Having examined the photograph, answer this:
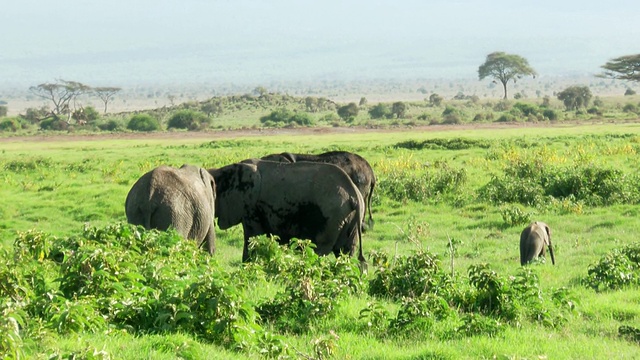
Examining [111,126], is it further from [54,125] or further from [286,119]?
[286,119]

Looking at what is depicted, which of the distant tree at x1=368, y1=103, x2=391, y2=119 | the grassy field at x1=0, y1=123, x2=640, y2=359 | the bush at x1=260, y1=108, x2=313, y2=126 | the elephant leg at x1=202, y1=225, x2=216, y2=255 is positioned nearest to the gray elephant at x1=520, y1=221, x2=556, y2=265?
the grassy field at x1=0, y1=123, x2=640, y2=359

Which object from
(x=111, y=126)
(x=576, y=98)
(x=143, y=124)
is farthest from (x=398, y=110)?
(x=111, y=126)

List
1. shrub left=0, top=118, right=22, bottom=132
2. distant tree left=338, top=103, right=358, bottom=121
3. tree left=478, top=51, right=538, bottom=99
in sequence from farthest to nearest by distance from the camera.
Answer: tree left=478, top=51, right=538, bottom=99 → distant tree left=338, top=103, right=358, bottom=121 → shrub left=0, top=118, right=22, bottom=132

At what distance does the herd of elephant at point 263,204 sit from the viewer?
37.9 feet

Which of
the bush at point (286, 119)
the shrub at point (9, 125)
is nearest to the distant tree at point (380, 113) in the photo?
the bush at point (286, 119)

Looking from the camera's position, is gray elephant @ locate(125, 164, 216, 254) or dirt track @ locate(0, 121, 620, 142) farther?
dirt track @ locate(0, 121, 620, 142)

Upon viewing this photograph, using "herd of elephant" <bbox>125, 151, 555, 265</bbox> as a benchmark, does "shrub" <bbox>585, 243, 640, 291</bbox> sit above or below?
below

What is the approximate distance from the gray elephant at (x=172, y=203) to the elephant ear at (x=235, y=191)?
924mm

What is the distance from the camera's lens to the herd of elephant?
11.6 metres

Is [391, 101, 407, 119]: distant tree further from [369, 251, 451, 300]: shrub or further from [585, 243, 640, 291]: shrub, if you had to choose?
[369, 251, 451, 300]: shrub

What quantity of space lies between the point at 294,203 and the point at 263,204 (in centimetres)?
63

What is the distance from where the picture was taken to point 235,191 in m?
13.5

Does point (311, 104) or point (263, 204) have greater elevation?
point (263, 204)

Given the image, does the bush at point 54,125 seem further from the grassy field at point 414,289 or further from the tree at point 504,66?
the tree at point 504,66
